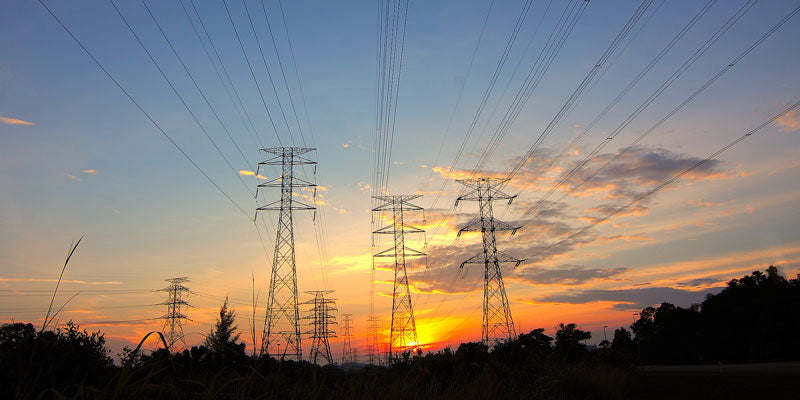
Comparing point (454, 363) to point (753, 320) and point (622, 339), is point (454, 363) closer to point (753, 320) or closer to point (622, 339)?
point (753, 320)

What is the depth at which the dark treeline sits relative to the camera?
550 centimetres

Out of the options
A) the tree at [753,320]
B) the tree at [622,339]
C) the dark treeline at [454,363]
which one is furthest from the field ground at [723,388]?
the tree at [622,339]

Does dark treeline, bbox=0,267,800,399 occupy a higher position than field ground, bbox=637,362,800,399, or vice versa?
dark treeline, bbox=0,267,800,399

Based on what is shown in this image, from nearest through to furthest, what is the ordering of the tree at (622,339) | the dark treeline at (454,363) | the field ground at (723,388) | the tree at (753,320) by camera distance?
the dark treeline at (454,363)
the field ground at (723,388)
the tree at (753,320)
the tree at (622,339)

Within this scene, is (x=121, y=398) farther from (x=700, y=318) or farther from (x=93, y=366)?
(x=700, y=318)

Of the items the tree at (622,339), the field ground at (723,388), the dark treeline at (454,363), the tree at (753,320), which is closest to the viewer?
the dark treeline at (454,363)

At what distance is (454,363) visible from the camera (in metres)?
16.7

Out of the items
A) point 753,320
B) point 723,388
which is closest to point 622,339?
point 753,320

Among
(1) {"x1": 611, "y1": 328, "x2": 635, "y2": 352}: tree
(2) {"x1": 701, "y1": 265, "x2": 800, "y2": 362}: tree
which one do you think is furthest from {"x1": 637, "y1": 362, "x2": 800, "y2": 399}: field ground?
(1) {"x1": 611, "y1": 328, "x2": 635, "y2": 352}: tree

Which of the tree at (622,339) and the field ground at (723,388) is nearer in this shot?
the field ground at (723,388)

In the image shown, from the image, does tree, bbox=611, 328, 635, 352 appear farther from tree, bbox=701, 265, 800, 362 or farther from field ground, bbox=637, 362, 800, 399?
field ground, bbox=637, 362, 800, 399

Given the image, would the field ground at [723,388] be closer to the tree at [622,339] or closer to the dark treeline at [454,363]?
the dark treeline at [454,363]

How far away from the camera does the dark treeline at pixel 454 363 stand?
5.50 metres

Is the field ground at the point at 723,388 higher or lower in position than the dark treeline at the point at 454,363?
lower
